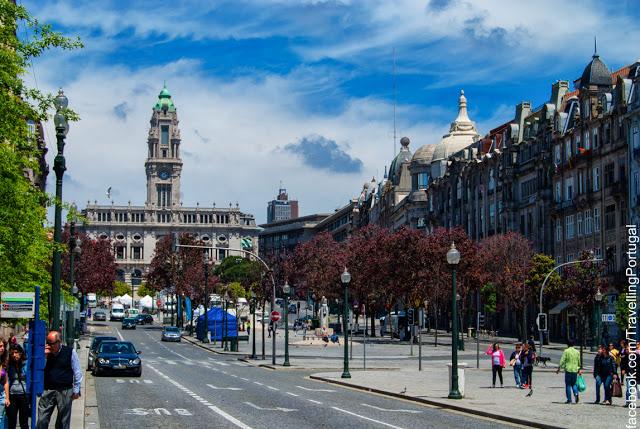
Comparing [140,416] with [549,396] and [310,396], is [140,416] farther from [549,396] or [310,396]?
[549,396]

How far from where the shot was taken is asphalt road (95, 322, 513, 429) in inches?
928

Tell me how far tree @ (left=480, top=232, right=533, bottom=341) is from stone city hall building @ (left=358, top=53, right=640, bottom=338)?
124 inches

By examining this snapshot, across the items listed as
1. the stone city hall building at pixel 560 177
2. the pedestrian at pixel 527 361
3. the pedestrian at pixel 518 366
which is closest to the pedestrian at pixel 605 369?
the pedestrian at pixel 527 361

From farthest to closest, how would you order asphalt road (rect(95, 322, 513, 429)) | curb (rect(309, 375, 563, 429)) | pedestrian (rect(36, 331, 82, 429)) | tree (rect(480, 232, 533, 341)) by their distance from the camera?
tree (rect(480, 232, 533, 341))
asphalt road (rect(95, 322, 513, 429))
curb (rect(309, 375, 563, 429))
pedestrian (rect(36, 331, 82, 429))

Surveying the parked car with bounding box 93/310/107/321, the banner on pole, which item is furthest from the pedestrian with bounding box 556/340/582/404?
the parked car with bounding box 93/310/107/321

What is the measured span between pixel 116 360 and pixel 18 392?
24110 millimetres

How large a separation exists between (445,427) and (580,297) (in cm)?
4581

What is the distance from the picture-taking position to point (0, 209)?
25250 millimetres

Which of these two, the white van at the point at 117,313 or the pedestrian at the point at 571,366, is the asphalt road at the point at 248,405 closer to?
the pedestrian at the point at 571,366

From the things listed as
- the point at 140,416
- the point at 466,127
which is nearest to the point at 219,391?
the point at 140,416

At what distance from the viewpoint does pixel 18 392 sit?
19234mm

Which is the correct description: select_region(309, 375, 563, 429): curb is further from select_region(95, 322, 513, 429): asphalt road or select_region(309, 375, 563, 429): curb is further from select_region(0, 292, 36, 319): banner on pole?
select_region(0, 292, 36, 319): banner on pole

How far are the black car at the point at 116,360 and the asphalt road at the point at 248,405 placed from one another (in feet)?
1.46

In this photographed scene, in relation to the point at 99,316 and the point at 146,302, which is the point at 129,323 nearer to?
the point at 99,316
